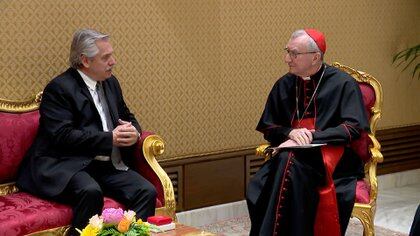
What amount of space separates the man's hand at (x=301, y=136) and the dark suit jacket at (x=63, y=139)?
105cm

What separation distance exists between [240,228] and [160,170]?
1217mm

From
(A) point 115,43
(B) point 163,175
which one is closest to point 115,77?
(A) point 115,43

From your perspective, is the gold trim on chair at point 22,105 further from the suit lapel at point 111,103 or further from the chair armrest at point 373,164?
the chair armrest at point 373,164

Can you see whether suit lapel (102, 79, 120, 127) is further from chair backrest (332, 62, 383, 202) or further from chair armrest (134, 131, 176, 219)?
chair backrest (332, 62, 383, 202)

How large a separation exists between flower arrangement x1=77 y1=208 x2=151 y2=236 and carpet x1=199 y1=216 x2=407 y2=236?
2175 millimetres

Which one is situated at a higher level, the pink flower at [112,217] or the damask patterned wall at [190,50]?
the damask patterned wall at [190,50]

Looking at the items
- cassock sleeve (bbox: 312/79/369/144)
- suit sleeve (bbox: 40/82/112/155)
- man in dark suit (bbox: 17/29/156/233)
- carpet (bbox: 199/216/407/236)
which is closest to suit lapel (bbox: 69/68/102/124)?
man in dark suit (bbox: 17/29/156/233)

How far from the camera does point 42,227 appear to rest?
141 inches

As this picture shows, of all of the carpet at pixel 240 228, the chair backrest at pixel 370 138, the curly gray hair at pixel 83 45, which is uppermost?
the curly gray hair at pixel 83 45

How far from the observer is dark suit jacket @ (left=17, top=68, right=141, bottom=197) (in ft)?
12.6

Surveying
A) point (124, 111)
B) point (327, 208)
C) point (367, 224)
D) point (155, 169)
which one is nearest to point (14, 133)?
point (124, 111)

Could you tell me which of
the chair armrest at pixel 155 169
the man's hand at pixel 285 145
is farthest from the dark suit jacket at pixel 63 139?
the man's hand at pixel 285 145

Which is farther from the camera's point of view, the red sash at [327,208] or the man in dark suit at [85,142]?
the red sash at [327,208]

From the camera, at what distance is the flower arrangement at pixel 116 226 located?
9.16 feet
